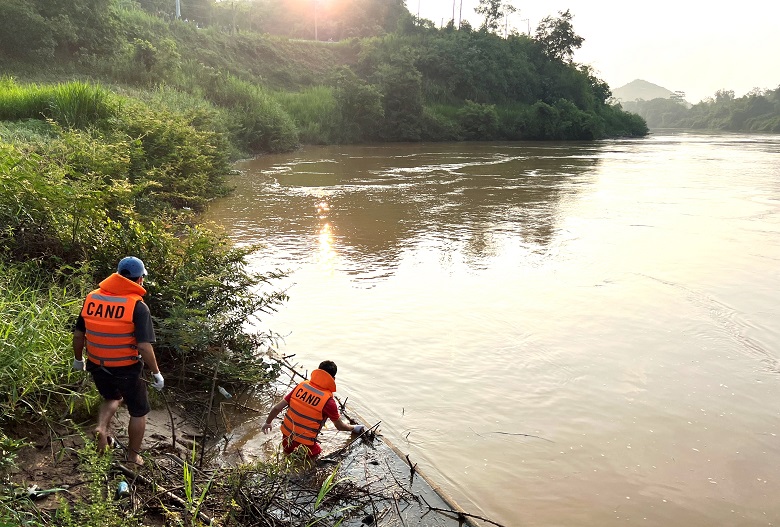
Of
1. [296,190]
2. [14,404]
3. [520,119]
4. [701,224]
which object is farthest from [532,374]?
[520,119]

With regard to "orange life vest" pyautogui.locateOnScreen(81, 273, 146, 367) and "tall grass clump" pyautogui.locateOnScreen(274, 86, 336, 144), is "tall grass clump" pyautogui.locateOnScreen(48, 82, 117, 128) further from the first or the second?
"tall grass clump" pyautogui.locateOnScreen(274, 86, 336, 144)

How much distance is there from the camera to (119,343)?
13.1 feet

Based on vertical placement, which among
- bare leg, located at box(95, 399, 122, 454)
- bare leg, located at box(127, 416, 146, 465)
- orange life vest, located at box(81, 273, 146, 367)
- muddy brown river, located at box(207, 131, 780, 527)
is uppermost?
orange life vest, located at box(81, 273, 146, 367)

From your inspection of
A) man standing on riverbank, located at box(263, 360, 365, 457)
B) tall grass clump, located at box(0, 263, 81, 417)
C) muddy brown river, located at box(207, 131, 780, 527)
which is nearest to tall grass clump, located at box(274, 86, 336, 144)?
muddy brown river, located at box(207, 131, 780, 527)

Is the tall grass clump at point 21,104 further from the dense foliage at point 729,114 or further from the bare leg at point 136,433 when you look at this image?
the dense foliage at point 729,114

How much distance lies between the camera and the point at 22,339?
4.28 m

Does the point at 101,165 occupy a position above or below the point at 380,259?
above

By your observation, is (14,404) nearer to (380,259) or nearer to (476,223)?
(380,259)

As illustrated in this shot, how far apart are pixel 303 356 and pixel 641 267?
6.97 meters

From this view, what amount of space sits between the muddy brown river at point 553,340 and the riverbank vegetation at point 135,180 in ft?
3.74

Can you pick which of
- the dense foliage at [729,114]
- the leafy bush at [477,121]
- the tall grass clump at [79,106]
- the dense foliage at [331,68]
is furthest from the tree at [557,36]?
the tall grass clump at [79,106]

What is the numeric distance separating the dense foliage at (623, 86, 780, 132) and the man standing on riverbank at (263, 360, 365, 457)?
92329 mm

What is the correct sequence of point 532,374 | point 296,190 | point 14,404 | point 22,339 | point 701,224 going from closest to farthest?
point 14,404 < point 22,339 < point 532,374 < point 701,224 < point 296,190

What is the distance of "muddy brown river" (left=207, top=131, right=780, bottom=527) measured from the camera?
15.3 feet
